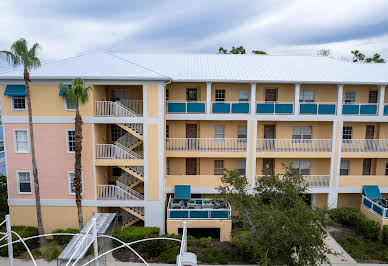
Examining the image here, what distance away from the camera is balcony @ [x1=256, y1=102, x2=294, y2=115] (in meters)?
21.1

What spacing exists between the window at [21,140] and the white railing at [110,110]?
484 centimetres

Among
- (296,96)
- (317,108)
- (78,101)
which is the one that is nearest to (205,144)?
(296,96)

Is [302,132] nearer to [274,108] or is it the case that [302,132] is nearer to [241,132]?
[274,108]

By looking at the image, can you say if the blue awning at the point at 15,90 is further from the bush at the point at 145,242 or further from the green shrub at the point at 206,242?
the green shrub at the point at 206,242

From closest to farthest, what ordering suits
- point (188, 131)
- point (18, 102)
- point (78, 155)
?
point (78, 155) < point (18, 102) < point (188, 131)

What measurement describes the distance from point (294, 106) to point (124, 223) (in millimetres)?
14444

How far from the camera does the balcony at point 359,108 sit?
69.8 feet

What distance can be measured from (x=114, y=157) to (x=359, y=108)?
1744 centimetres

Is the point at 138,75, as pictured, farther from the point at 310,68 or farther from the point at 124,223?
the point at 310,68

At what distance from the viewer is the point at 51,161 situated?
18.8 meters

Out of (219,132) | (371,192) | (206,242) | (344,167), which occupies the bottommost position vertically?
(206,242)

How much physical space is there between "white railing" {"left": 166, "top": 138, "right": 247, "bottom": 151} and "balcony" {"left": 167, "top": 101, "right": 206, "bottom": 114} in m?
2.14

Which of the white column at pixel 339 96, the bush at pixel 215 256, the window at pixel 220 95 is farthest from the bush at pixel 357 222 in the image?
the window at pixel 220 95

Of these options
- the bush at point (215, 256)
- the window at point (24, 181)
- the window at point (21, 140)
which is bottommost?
the bush at point (215, 256)
